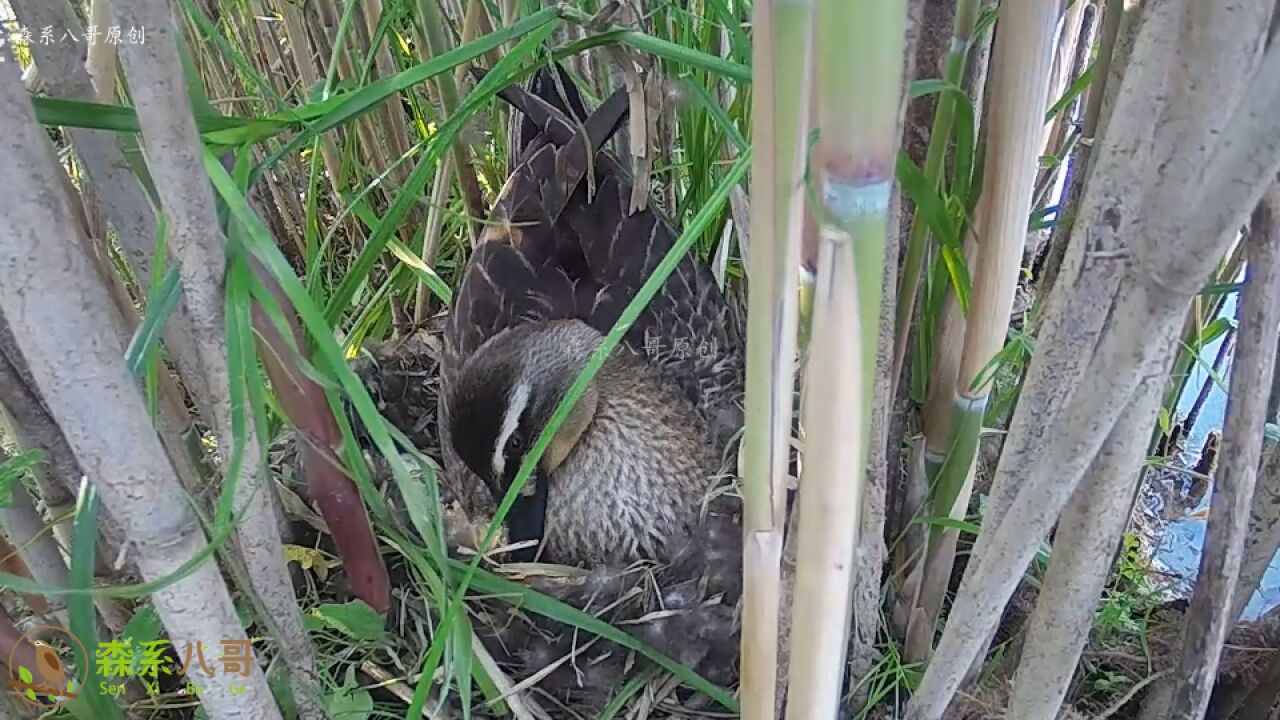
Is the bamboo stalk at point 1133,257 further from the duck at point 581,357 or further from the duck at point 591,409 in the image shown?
the duck at point 581,357

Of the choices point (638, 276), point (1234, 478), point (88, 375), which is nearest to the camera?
point (88, 375)

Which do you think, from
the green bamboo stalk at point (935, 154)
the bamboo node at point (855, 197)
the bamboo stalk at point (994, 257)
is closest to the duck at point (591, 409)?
the bamboo stalk at point (994, 257)

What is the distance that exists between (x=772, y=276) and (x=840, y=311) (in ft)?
0.13

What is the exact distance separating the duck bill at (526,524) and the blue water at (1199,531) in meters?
0.59

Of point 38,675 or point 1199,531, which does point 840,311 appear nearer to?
point 38,675

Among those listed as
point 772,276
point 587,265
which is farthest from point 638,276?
point 772,276

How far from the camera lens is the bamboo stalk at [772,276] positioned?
32 centimetres

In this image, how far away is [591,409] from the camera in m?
1.12

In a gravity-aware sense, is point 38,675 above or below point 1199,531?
above

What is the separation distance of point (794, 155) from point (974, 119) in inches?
13.3

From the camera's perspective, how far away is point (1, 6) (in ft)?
2.91

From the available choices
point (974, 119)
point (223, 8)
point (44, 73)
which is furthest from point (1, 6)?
point (974, 119)

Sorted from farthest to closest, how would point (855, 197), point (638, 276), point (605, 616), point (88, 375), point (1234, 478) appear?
point (638, 276)
point (605, 616)
point (1234, 478)
point (88, 375)
point (855, 197)

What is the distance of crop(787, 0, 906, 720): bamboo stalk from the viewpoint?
28 cm
